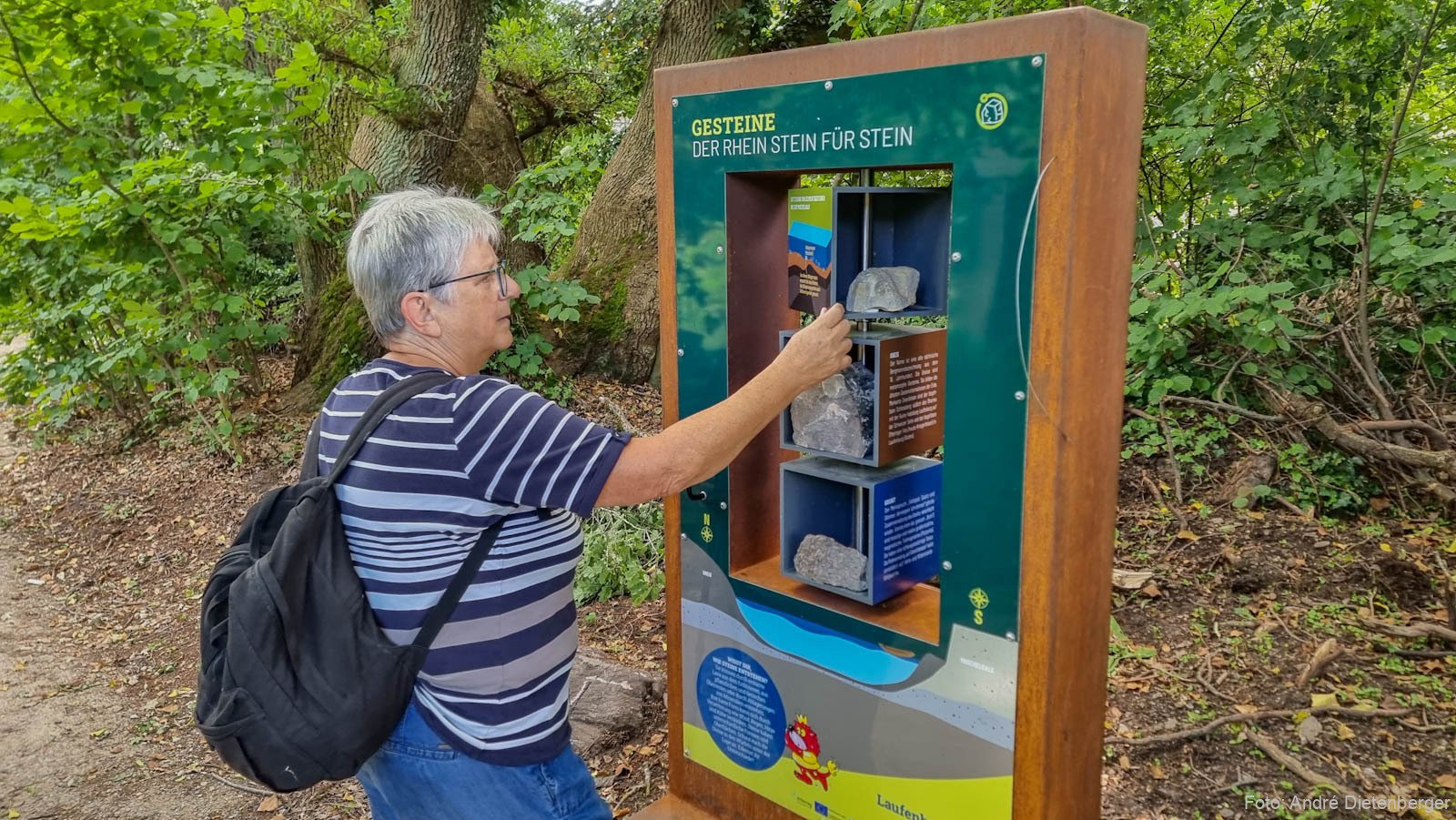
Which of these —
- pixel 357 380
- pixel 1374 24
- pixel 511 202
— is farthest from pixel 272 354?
pixel 1374 24

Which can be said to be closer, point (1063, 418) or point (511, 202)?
point (1063, 418)

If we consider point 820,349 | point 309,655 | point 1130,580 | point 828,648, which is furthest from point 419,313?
point 1130,580

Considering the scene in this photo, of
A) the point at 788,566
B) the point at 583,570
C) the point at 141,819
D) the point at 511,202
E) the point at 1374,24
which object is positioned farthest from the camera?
the point at 511,202

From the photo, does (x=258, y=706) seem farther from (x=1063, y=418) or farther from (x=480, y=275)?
(x=1063, y=418)

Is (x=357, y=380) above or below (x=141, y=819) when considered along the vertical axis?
above

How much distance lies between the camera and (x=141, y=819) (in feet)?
11.5

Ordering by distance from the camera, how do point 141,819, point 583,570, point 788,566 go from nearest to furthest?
point 788,566, point 141,819, point 583,570

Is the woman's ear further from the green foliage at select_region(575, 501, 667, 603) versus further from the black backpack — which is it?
the green foliage at select_region(575, 501, 667, 603)

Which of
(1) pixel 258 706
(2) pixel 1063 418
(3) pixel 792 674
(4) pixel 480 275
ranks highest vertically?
(4) pixel 480 275

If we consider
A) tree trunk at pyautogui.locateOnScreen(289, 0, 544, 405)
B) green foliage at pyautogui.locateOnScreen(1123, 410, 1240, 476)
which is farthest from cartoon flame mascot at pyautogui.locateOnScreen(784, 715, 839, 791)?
tree trunk at pyautogui.locateOnScreen(289, 0, 544, 405)

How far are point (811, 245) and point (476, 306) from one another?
765mm

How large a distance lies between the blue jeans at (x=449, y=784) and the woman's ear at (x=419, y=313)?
0.75 m

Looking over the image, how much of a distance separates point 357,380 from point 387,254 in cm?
26

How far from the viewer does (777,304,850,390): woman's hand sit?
201 centimetres
